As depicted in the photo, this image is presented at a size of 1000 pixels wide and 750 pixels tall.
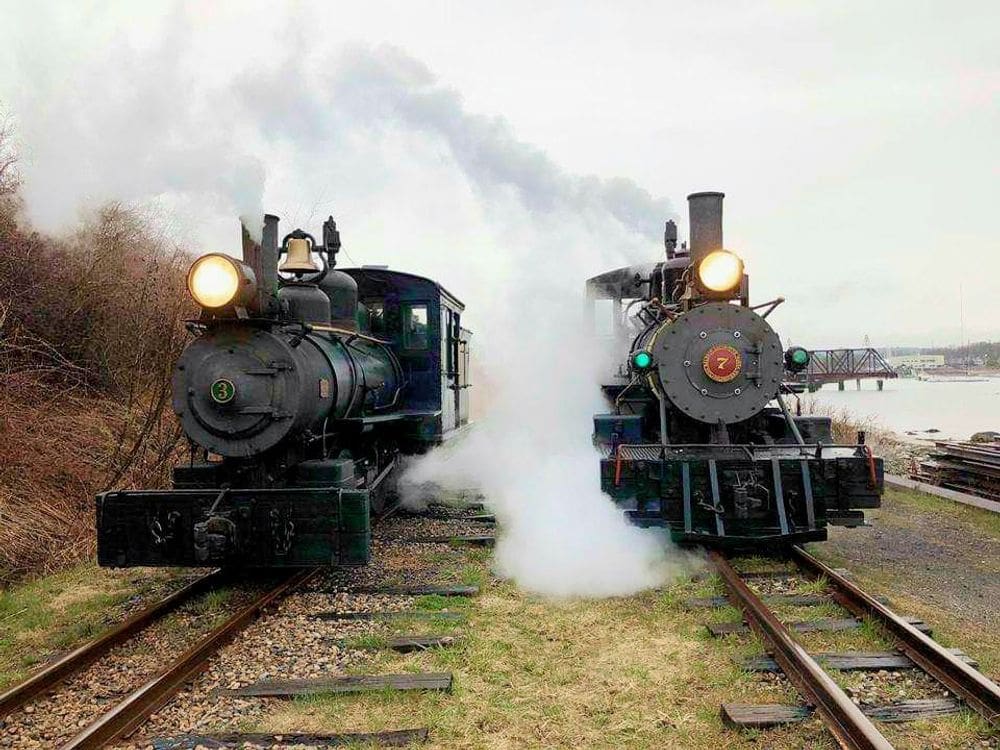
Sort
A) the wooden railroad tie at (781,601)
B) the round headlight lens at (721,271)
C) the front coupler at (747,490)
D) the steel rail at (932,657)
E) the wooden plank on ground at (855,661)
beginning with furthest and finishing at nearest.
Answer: the round headlight lens at (721,271), the front coupler at (747,490), the wooden railroad tie at (781,601), the wooden plank on ground at (855,661), the steel rail at (932,657)

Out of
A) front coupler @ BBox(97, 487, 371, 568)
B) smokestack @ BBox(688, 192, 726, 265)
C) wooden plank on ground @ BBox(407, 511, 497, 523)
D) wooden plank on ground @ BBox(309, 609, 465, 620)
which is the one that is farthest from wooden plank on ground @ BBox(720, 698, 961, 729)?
wooden plank on ground @ BBox(407, 511, 497, 523)

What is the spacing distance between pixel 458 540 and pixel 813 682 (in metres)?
4.04

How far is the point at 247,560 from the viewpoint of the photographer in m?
5.11

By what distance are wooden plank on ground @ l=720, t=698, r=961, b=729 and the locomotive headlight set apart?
4073 mm

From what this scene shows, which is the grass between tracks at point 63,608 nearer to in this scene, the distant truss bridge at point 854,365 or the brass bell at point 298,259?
the brass bell at point 298,259

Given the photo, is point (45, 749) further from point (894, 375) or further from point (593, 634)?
point (894, 375)

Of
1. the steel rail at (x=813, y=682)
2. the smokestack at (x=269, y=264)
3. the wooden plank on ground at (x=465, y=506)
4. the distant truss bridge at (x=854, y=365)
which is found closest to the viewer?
the steel rail at (x=813, y=682)

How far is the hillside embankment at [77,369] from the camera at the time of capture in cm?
695

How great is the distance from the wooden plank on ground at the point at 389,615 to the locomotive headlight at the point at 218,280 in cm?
234

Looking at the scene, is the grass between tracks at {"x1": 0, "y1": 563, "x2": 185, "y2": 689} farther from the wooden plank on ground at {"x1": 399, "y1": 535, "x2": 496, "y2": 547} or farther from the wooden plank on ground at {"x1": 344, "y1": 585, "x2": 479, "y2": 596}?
the wooden plank on ground at {"x1": 399, "y1": 535, "x2": 496, "y2": 547}

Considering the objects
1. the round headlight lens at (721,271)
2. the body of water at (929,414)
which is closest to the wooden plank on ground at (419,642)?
the round headlight lens at (721,271)

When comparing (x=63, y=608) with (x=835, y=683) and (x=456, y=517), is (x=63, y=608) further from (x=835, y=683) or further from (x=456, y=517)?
(x=835, y=683)

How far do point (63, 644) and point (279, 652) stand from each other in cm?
151

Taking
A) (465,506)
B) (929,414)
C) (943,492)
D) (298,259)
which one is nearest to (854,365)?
(929,414)
